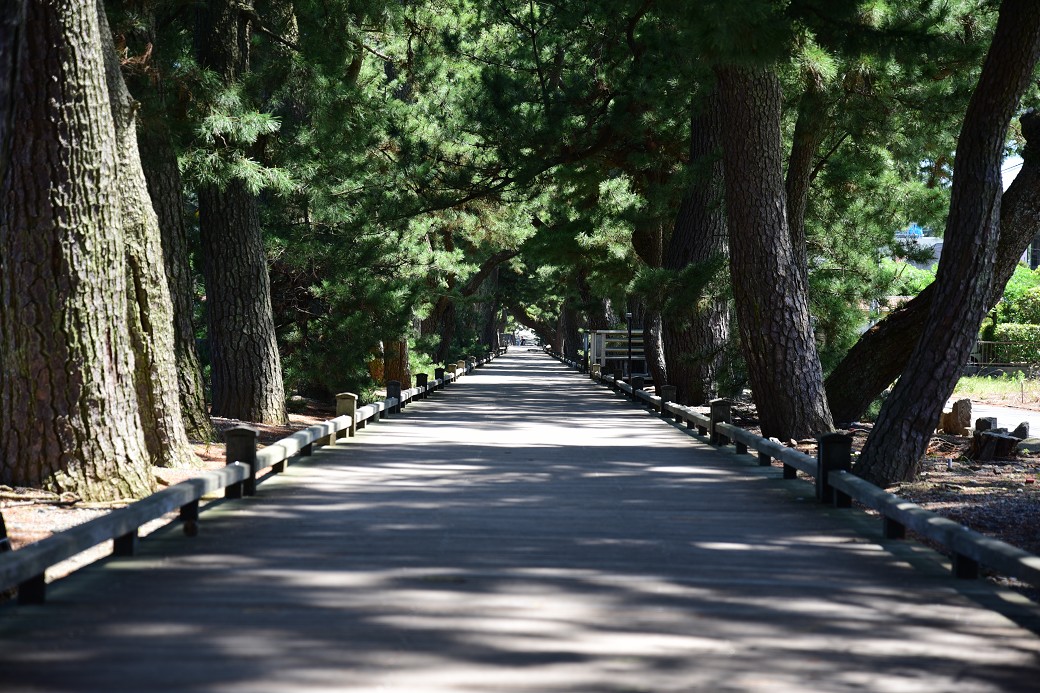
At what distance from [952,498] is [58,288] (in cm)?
798

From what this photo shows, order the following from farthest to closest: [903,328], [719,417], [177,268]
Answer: [903,328] → [719,417] → [177,268]

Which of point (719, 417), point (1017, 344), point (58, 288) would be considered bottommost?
point (719, 417)

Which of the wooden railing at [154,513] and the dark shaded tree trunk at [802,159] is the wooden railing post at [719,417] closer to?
the dark shaded tree trunk at [802,159]

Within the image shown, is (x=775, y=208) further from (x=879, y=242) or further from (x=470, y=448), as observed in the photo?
(x=879, y=242)

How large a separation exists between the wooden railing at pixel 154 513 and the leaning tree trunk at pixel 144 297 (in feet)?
4.02

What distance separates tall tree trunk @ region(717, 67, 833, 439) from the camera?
15.8 meters

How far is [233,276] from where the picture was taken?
17.8 m

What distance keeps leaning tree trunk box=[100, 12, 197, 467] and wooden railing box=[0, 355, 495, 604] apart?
4.02 feet

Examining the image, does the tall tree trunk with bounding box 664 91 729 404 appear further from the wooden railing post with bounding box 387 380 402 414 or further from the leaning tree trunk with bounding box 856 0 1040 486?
the leaning tree trunk with bounding box 856 0 1040 486

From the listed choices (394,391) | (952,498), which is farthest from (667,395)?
(952,498)

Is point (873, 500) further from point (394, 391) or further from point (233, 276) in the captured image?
point (394, 391)

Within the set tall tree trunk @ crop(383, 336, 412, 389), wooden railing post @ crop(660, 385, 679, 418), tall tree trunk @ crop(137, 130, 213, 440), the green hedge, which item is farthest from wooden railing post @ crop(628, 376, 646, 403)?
tall tree trunk @ crop(137, 130, 213, 440)

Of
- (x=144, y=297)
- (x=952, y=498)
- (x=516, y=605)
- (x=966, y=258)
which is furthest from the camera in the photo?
(x=144, y=297)

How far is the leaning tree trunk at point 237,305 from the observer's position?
17.8 m
